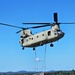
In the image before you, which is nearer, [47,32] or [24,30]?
[47,32]

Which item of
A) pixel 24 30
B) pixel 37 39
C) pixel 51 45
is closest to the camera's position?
pixel 51 45

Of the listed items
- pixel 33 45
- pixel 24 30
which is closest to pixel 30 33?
pixel 24 30

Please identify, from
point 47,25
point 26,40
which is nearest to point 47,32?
point 47,25

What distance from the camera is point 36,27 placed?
70.1 meters

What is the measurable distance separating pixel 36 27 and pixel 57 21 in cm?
474

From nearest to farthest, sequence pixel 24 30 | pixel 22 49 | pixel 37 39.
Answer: pixel 37 39 → pixel 22 49 → pixel 24 30

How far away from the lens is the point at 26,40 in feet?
254

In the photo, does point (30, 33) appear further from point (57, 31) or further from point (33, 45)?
point (57, 31)

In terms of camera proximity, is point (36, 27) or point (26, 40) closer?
point (36, 27)

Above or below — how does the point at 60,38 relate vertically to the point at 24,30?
below

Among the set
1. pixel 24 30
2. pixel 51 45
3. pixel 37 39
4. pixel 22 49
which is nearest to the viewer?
pixel 51 45

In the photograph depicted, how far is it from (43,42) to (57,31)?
13.2 ft

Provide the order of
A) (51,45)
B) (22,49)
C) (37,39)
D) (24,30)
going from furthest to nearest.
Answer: (24,30) < (22,49) < (37,39) < (51,45)

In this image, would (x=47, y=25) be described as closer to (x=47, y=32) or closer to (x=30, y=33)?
(x=47, y=32)
